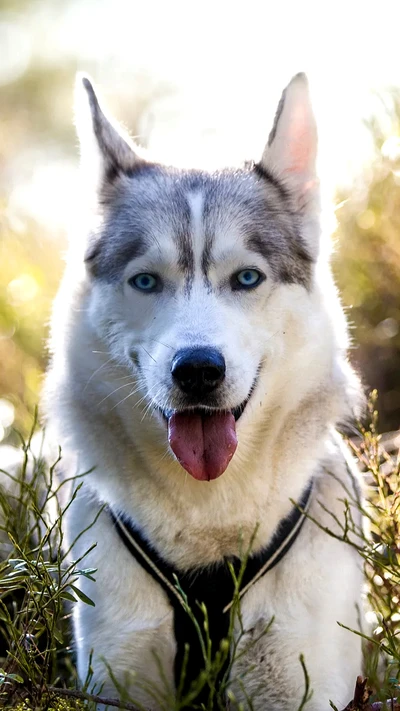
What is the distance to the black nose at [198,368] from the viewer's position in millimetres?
2523

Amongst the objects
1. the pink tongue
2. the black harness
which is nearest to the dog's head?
the pink tongue

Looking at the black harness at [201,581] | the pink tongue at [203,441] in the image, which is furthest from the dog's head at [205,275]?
the black harness at [201,581]

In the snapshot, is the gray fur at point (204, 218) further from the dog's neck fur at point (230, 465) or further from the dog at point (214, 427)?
the dog's neck fur at point (230, 465)

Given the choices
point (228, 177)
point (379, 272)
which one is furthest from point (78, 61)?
point (228, 177)

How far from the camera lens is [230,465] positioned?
9.64 ft

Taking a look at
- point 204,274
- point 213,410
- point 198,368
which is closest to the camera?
point 198,368

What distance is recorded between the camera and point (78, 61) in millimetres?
14109

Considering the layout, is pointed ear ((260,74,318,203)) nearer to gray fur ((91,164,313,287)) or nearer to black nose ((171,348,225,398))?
gray fur ((91,164,313,287))

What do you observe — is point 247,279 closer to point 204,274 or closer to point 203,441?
point 204,274

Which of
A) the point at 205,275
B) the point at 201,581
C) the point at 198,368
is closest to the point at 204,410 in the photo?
the point at 198,368

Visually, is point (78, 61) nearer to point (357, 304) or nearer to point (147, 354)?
point (357, 304)

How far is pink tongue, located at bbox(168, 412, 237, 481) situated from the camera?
2.71 m

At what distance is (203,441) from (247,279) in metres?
0.55

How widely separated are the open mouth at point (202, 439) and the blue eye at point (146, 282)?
0.42m
